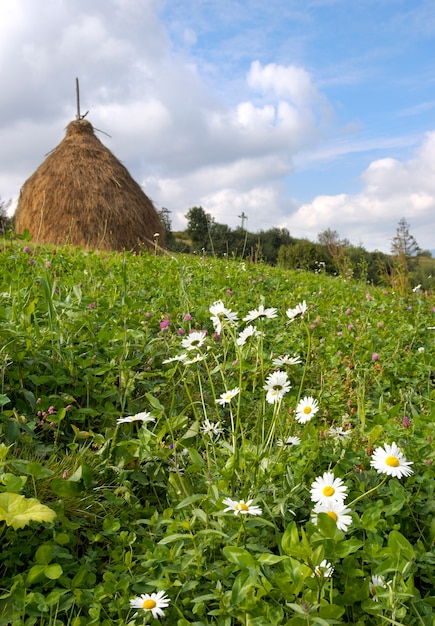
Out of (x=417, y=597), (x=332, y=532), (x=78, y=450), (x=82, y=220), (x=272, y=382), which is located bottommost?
(x=417, y=597)

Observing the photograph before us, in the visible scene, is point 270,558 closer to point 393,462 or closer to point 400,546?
point 400,546

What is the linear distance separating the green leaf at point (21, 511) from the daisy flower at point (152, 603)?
34 cm

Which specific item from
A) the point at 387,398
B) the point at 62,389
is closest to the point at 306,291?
the point at 387,398

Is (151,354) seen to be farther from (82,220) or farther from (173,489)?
(82,220)

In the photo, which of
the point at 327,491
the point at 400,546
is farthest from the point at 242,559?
the point at 400,546

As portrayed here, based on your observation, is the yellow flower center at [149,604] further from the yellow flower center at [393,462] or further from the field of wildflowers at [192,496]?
the yellow flower center at [393,462]

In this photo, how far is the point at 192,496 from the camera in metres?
1.63

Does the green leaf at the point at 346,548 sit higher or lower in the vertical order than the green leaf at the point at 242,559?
higher

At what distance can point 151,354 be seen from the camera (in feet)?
10.3

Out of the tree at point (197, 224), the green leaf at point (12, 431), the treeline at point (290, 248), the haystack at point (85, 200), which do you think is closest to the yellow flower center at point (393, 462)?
the green leaf at point (12, 431)

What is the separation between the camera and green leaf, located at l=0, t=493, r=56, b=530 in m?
1.52

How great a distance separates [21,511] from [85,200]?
500 inches

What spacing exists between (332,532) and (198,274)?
4860mm

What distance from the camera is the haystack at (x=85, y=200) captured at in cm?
1341
